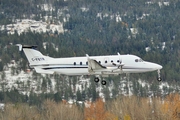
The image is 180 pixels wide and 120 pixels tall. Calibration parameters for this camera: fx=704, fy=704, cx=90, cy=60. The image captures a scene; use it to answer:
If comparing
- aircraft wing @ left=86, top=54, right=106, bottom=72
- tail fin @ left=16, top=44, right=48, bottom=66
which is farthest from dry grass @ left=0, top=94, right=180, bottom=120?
aircraft wing @ left=86, top=54, right=106, bottom=72

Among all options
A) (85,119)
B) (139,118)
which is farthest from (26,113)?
(139,118)

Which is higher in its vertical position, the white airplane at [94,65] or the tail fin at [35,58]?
the tail fin at [35,58]

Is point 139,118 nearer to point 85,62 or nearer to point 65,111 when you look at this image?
point 65,111

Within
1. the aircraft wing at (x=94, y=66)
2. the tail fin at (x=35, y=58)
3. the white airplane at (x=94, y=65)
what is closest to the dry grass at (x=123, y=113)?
the white airplane at (x=94, y=65)

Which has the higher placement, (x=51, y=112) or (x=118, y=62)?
(x=118, y=62)

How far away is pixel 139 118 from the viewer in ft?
591

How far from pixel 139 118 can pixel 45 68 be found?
194ft

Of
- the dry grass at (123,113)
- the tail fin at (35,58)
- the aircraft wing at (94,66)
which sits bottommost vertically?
the dry grass at (123,113)

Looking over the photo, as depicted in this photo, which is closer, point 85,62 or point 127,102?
point 85,62

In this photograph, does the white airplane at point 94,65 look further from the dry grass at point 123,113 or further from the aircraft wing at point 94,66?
the dry grass at point 123,113

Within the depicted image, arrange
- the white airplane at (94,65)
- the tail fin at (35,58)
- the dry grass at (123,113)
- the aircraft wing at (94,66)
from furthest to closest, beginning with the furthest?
the dry grass at (123,113) < the tail fin at (35,58) < the white airplane at (94,65) < the aircraft wing at (94,66)

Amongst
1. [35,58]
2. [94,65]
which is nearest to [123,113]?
[35,58]

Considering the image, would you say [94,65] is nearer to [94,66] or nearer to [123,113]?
[94,66]

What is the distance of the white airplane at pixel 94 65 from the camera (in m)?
122
